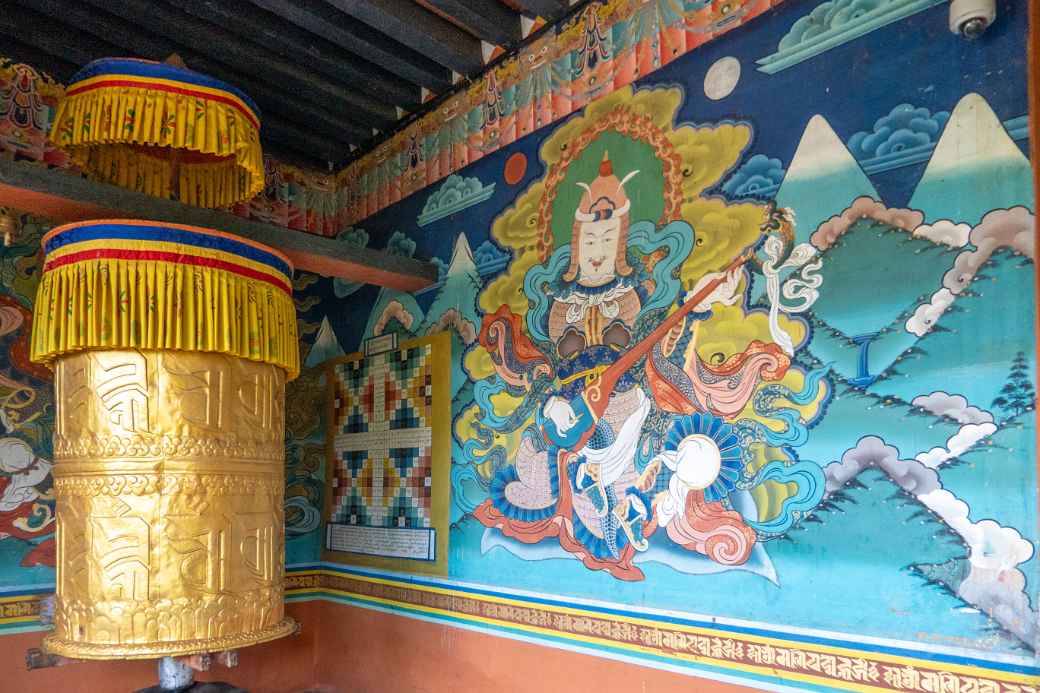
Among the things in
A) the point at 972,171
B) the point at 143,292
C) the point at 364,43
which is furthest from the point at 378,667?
the point at 972,171

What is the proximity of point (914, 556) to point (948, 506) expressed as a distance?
6.2 inches

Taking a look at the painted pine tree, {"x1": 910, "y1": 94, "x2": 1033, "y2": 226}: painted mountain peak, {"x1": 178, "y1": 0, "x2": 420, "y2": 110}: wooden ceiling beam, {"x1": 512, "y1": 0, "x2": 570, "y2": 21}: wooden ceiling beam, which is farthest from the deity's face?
{"x1": 178, "y1": 0, "x2": 420, "y2": 110}: wooden ceiling beam

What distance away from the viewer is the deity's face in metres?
2.75

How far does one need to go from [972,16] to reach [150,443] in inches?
104

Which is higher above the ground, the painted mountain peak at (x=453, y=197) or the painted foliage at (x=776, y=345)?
the painted mountain peak at (x=453, y=197)

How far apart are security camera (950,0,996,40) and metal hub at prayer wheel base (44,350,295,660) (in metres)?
2.41

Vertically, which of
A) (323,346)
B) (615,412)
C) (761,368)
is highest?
(323,346)

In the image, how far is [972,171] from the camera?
190 cm

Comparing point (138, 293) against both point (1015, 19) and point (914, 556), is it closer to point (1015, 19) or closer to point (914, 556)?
point (914, 556)

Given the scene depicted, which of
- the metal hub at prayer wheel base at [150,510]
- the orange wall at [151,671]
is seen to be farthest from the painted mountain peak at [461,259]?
the orange wall at [151,671]

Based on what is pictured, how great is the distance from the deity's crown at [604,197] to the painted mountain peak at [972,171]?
103 cm

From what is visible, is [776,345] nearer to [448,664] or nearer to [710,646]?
[710,646]

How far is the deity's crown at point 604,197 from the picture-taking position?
9.03ft

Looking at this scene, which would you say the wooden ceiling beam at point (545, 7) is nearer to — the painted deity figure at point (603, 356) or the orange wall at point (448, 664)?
the painted deity figure at point (603, 356)
